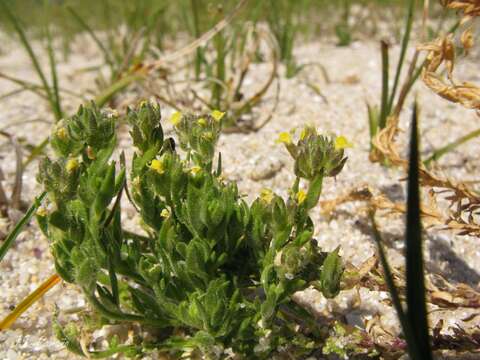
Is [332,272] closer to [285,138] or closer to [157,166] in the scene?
[285,138]

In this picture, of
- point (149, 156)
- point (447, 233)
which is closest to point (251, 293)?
point (149, 156)

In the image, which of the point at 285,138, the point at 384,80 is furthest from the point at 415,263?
the point at 384,80

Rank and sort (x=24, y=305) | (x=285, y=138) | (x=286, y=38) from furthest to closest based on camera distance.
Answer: (x=286, y=38) → (x=24, y=305) → (x=285, y=138)

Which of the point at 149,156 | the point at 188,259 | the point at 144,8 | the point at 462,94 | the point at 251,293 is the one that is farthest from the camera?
the point at 144,8

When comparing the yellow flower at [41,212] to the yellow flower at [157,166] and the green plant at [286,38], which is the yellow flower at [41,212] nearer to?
the yellow flower at [157,166]

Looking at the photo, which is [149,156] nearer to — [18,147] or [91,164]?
[91,164]

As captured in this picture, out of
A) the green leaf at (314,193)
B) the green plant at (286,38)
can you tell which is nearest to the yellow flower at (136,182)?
the green leaf at (314,193)
